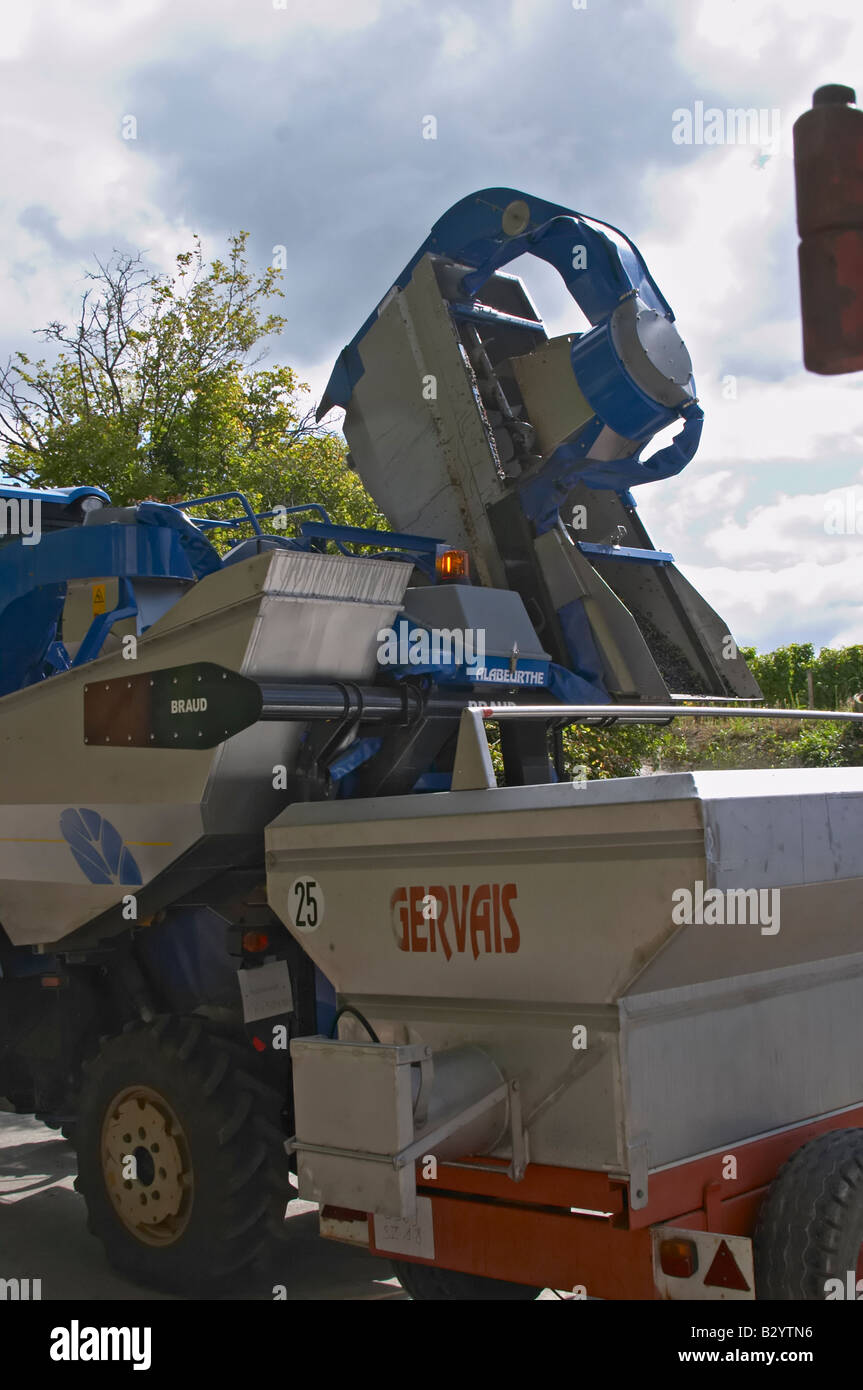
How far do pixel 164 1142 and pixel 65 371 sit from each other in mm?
15808

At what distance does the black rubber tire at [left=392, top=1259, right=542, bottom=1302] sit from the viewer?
4.06 m

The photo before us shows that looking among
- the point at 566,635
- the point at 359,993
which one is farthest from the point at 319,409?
the point at 359,993

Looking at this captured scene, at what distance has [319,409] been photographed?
6.08 metres

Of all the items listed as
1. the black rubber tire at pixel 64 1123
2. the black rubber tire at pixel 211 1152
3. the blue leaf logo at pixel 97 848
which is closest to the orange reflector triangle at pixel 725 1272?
the black rubber tire at pixel 211 1152

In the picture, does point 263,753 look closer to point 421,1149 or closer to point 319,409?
point 421,1149

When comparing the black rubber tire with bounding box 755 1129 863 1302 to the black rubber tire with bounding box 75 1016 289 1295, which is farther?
the black rubber tire with bounding box 75 1016 289 1295

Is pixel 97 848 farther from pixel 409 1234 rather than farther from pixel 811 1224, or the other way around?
pixel 811 1224

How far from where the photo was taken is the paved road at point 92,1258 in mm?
4527

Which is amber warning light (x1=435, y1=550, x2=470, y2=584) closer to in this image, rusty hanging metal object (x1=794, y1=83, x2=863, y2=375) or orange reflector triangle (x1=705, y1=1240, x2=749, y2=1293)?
orange reflector triangle (x1=705, y1=1240, x2=749, y2=1293)

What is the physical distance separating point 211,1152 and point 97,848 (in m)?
1.16

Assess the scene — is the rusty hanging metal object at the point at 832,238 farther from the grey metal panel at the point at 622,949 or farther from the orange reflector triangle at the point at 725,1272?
the orange reflector triangle at the point at 725,1272

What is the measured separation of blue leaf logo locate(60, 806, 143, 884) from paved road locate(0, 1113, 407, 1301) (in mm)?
1363

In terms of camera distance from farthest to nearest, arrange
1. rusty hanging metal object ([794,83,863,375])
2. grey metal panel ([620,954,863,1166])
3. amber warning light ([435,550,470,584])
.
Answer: amber warning light ([435,550,470,584]), grey metal panel ([620,954,863,1166]), rusty hanging metal object ([794,83,863,375])

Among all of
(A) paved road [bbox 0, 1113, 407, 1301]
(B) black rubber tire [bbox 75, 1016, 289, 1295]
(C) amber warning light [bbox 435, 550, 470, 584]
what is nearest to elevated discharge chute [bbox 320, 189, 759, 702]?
(C) amber warning light [bbox 435, 550, 470, 584]
